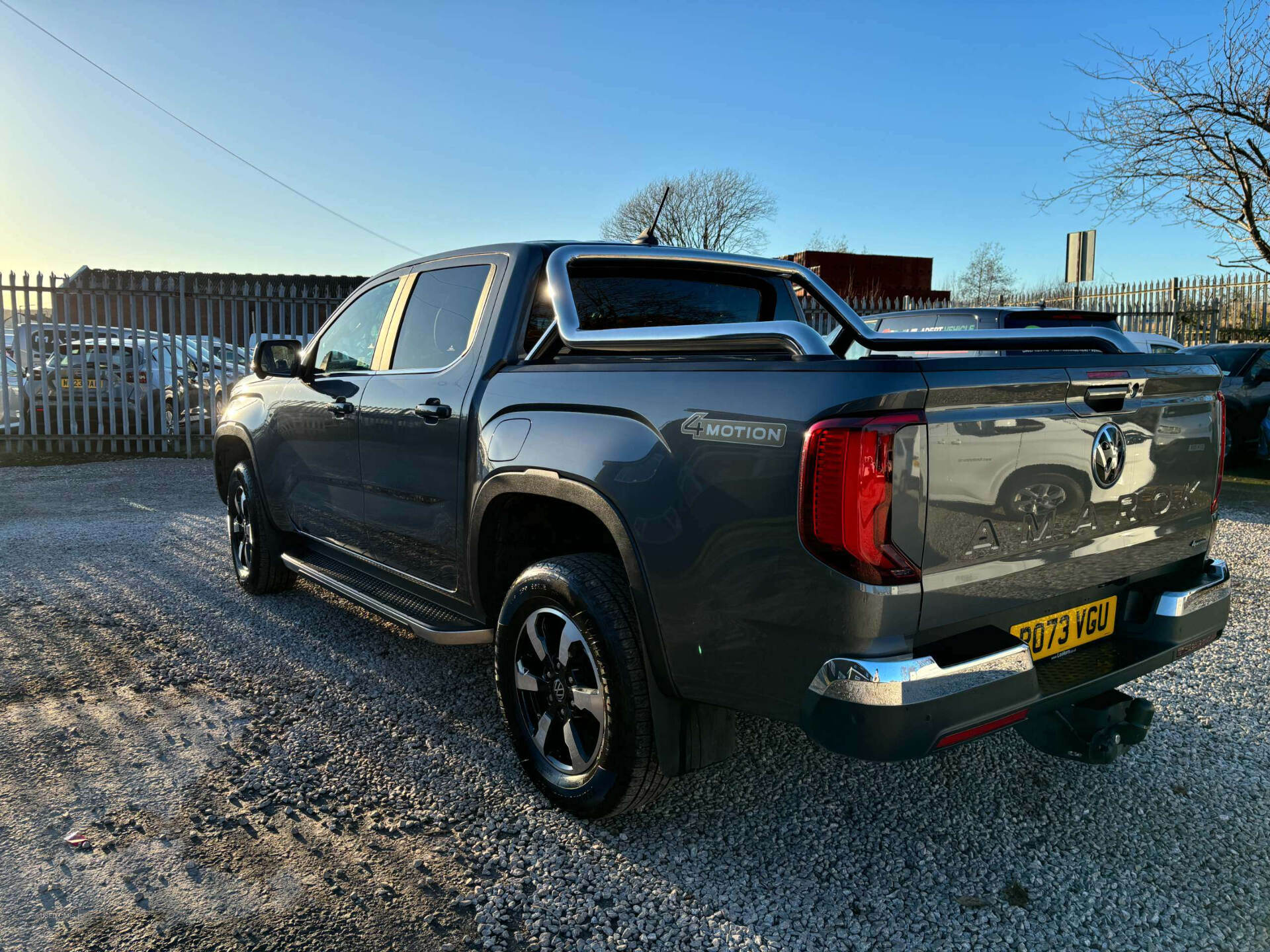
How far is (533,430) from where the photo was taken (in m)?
2.86

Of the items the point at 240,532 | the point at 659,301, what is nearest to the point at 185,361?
the point at 240,532

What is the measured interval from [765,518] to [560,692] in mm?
1070

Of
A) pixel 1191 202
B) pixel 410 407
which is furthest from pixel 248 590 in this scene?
pixel 1191 202

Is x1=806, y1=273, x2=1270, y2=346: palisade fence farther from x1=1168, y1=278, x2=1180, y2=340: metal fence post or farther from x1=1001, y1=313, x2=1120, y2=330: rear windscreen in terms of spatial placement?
x1=1001, y1=313, x2=1120, y2=330: rear windscreen

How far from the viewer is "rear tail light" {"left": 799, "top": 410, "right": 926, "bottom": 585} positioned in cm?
196

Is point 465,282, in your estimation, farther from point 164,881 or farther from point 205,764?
point 164,881

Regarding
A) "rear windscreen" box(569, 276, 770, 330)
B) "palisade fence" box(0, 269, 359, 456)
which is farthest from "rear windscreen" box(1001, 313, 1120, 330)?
"palisade fence" box(0, 269, 359, 456)

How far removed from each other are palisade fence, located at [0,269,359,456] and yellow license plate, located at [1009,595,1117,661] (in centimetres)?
1204

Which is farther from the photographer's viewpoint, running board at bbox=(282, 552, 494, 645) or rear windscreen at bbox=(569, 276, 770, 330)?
rear windscreen at bbox=(569, 276, 770, 330)

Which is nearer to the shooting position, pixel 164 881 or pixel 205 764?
pixel 164 881

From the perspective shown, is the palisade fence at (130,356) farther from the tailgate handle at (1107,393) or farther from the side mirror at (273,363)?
the tailgate handle at (1107,393)

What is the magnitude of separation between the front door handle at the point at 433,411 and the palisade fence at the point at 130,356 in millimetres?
10245

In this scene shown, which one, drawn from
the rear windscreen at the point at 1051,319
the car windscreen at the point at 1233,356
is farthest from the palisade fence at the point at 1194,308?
the rear windscreen at the point at 1051,319

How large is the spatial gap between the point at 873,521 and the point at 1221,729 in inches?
99.0
